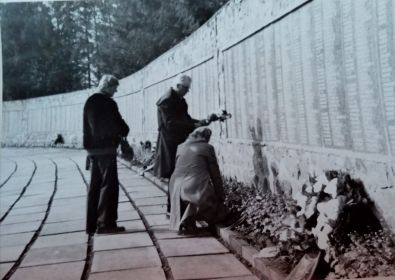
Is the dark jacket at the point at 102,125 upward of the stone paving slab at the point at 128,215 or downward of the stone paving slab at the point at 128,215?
Result: upward

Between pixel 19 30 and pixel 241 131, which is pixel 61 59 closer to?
pixel 19 30

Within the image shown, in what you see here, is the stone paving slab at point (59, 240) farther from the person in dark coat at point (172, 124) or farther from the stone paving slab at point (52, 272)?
the person in dark coat at point (172, 124)

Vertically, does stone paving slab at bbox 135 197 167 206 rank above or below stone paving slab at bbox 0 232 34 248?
above

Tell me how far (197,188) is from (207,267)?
0.73 metres

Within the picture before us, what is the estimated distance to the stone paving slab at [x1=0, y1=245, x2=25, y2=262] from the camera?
222 cm

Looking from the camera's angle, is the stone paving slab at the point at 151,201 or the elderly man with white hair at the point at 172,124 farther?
the stone paving slab at the point at 151,201

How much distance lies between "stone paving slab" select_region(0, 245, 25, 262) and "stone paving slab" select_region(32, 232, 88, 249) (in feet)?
0.37

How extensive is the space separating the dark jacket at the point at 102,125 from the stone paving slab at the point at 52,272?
0.81 metres

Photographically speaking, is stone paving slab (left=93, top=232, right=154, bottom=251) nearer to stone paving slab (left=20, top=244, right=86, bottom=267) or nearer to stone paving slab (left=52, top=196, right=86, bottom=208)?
stone paving slab (left=20, top=244, right=86, bottom=267)

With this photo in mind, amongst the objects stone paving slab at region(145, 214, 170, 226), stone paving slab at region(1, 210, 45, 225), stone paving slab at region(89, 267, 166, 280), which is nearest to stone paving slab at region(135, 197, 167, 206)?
stone paving slab at region(145, 214, 170, 226)

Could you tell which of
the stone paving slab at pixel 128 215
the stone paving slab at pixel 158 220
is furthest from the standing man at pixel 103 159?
the stone paving slab at pixel 158 220

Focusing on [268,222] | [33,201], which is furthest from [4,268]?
[268,222]

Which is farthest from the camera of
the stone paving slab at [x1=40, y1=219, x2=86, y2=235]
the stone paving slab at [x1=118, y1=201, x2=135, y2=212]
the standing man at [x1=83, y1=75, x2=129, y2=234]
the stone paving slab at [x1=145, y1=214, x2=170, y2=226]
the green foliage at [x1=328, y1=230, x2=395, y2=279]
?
the stone paving slab at [x1=118, y1=201, x2=135, y2=212]

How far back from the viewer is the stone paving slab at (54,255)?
7.35 ft
